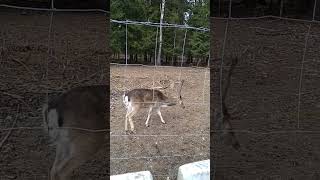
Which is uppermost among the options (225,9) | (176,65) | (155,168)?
(225,9)

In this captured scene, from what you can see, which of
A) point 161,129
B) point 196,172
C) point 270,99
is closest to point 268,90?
point 270,99

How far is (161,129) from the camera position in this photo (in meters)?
6.51

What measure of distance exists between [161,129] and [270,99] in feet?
17.3

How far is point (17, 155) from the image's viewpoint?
105 cm

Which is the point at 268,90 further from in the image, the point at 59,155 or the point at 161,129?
the point at 161,129

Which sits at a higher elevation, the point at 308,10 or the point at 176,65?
the point at 308,10

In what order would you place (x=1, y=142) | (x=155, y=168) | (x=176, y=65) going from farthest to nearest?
(x=176, y=65) → (x=155, y=168) → (x=1, y=142)

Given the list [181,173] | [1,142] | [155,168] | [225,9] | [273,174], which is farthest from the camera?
[155,168]

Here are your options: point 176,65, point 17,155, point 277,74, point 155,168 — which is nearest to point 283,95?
point 277,74

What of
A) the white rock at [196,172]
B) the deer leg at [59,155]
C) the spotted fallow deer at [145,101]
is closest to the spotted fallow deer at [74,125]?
the deer leg at [59,155]

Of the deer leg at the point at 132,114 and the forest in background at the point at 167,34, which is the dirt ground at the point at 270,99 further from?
the forest in background at the point at 167,34

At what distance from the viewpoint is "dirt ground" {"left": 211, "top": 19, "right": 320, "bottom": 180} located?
1227mm

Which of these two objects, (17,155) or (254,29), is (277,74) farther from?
(17,155)

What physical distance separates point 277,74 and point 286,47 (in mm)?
78
